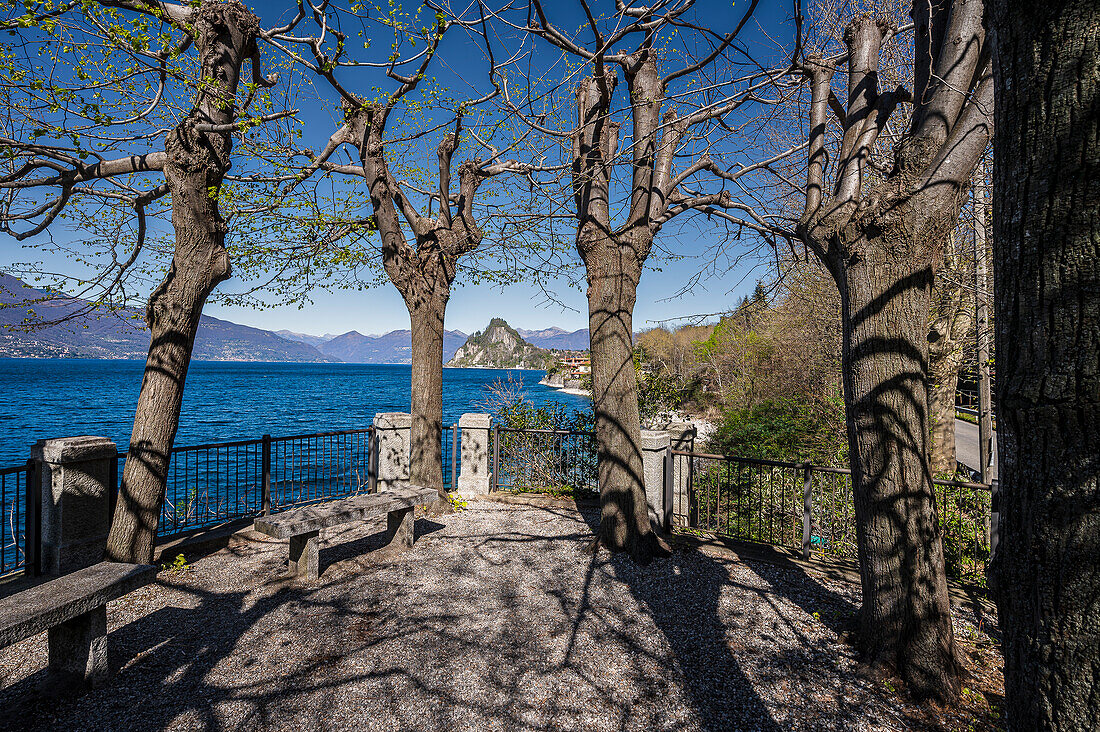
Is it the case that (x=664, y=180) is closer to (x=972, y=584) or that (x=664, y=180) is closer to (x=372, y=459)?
(x=972, y=584)

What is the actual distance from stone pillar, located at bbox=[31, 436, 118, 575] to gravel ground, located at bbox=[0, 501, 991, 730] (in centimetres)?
79

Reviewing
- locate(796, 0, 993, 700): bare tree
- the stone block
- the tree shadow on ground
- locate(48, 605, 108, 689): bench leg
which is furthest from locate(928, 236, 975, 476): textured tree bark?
locate(48, 605, 108, 689): bench leg

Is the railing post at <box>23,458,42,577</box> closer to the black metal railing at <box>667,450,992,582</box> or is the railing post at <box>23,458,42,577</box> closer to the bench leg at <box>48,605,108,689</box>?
the bench leg at <box>48,605,108,689</box>

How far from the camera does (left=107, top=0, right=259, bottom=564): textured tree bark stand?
17.0 feet

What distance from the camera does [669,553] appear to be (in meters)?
6.00

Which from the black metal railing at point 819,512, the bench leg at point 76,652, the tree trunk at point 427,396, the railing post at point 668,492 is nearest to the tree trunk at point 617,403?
the railing post at point 668,492

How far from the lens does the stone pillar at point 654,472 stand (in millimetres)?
6910

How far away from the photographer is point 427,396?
8.19 m

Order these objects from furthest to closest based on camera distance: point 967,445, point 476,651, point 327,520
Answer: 1. point 967,445
2. point 327,520
3. point 476,651

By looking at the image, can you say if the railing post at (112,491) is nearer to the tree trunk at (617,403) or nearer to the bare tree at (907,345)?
the tree trunk at (617,403)

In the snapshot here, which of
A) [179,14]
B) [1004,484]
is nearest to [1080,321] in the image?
[1004,484]

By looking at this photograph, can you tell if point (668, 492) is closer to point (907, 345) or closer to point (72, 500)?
point (907, 345)

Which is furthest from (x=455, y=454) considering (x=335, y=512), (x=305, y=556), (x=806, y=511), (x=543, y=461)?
(x=806, y=511)

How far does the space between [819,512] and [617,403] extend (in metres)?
4.93
